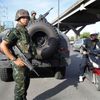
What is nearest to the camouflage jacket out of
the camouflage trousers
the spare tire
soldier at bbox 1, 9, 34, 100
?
soldier at bbox 1, 9, 34, 100

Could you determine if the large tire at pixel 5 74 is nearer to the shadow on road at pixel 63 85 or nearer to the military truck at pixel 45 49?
the military truck at pixel 45 49

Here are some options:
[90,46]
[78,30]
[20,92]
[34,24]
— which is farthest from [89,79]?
[78,30]

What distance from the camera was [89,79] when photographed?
9461mm

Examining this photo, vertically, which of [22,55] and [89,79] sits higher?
[22,55]

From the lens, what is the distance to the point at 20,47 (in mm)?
5785

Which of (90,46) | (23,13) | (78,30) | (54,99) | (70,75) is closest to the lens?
(23,13)

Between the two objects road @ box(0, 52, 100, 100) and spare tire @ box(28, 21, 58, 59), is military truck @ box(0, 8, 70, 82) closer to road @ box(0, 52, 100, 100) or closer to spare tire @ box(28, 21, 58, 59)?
spare tire @ box(28, 21, 58, 59)

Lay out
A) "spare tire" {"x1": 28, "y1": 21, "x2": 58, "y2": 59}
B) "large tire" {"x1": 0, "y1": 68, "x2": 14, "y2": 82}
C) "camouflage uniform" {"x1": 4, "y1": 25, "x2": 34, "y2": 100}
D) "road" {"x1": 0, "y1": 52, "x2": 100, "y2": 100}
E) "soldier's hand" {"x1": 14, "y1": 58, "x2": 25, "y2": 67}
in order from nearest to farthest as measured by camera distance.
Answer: "soldier's hand" {"x1": 14, "y1": 58, "x2": 25, "y2": 67} → "camouflage uniform" {"x1": 4, "y1": 25, "x2": 34, "y2": 100} → "road" {"x1": 0, "y1": 52, "x2": 100, "y2": 100} → "spare tire" {"x1": 28, "y1": 21, "x2": 58, "y2": 59} → "large tire" {"x1": 0, "y1": 68, "x2": 14, "y2": 82}

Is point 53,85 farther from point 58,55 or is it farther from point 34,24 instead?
point 34,24

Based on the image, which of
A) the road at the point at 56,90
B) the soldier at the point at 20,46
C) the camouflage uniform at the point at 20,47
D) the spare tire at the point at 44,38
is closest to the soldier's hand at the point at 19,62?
the soldier at the point at 20,46

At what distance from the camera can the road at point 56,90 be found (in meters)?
7.51

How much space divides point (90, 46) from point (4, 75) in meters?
2.52

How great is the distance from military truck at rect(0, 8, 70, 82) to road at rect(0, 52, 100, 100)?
1.52ft

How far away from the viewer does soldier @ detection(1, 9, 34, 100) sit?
5621 mm
